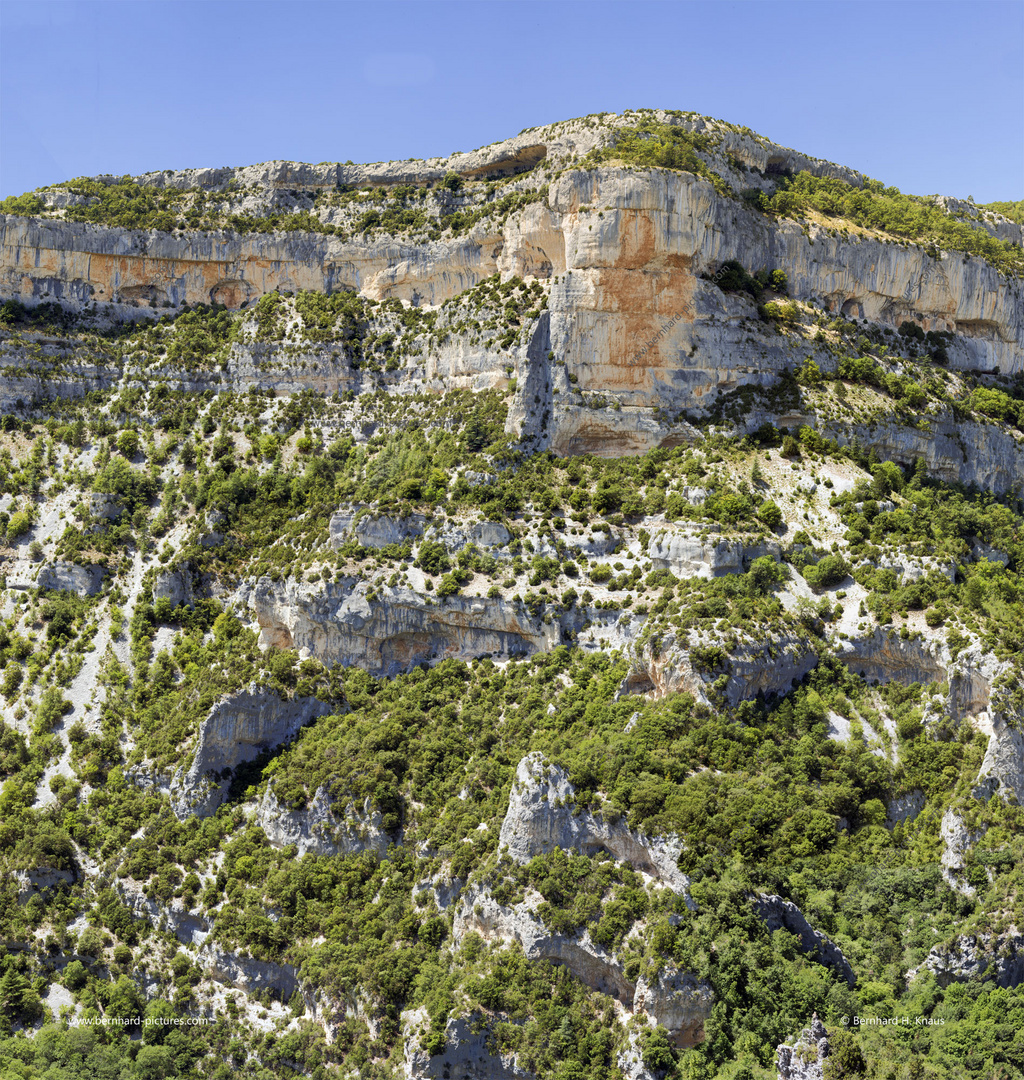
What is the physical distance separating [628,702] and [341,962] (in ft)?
58.6

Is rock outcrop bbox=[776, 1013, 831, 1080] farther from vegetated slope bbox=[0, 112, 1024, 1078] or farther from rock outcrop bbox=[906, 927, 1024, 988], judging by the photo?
rock outcrop bbox=[906, 927, 1024, 988]

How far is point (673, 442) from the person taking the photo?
6706 centimetres

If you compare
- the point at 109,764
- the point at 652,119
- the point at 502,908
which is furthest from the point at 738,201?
the point at 109,764

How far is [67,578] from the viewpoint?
6838cm

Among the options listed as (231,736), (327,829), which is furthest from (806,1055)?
(231,736)

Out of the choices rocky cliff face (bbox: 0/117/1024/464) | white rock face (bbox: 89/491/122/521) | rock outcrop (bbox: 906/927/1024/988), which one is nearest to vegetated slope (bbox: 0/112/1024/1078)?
rock outcrop (bbox: 906/927/1024/988)

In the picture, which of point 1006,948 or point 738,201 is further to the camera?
point 738,201

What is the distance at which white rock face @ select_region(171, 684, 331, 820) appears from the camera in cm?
5831

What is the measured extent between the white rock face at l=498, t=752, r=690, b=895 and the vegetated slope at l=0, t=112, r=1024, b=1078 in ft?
0.65

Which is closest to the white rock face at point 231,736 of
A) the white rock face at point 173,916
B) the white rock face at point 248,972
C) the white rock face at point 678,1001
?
the white rock face at point 173,916

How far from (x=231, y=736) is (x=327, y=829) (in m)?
8.87

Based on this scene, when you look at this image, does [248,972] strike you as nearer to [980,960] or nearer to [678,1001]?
[678,1001]

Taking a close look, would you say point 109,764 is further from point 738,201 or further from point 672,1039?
point 738,201

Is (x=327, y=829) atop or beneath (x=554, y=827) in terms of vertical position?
beneath
